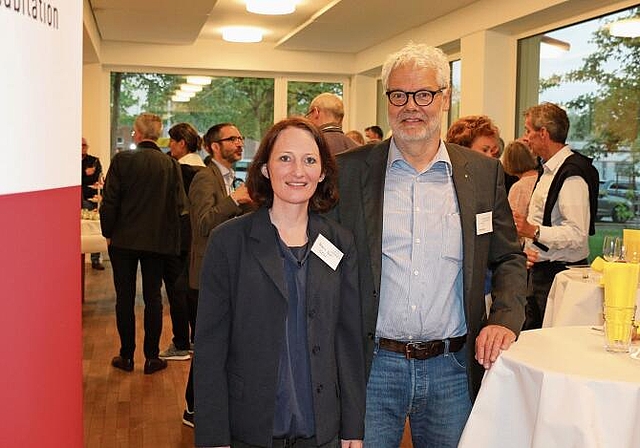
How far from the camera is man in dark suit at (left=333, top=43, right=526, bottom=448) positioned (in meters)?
2.17

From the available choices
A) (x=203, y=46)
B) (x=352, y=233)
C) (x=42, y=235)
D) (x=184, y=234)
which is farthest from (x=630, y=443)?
(x=203, y=46)

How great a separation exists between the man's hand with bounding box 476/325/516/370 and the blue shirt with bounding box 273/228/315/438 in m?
0.50

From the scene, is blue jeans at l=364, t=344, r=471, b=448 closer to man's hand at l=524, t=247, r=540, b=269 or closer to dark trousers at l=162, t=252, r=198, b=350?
man's hand at l=524, t=247, r=540, b=269

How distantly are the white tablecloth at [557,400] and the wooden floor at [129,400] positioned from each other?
2.05 metres

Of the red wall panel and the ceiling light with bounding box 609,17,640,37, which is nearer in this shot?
the red wall panel

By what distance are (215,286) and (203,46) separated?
9983mm

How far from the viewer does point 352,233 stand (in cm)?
215

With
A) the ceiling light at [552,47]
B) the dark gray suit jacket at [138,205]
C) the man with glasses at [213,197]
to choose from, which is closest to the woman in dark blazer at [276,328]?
the man with glasses at [213,197]

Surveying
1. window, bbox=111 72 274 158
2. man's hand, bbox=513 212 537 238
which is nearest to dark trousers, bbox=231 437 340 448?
man's hand, bbox=513 212 537 238

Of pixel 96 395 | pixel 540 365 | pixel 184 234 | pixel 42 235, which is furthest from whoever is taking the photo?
pixel 184 234

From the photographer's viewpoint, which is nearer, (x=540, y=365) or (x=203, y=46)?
(x=540, y=365)

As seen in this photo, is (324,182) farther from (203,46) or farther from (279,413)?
(203,46)

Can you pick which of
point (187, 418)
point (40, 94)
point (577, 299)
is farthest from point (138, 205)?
point (40, 94)

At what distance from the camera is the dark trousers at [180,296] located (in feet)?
18.3
